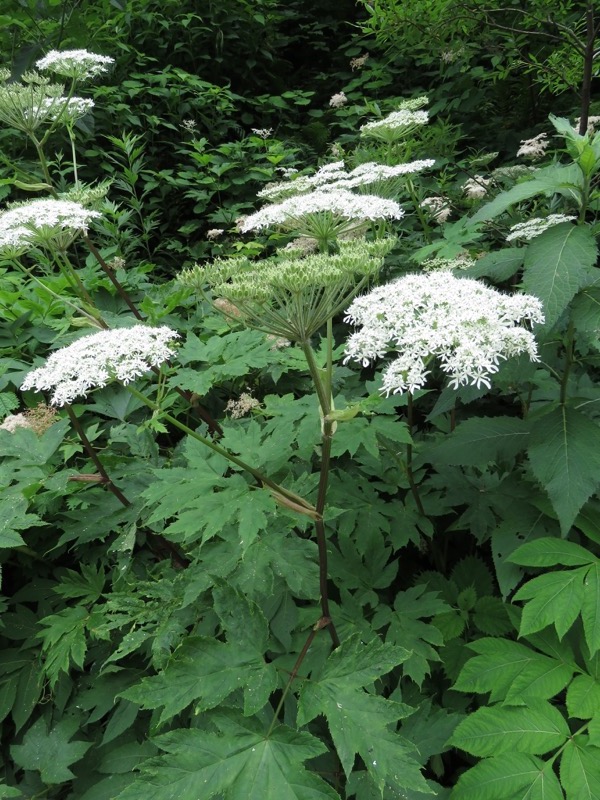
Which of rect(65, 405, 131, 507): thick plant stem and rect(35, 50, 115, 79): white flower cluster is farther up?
rect(35, 50, 115, 79): white flower cluster

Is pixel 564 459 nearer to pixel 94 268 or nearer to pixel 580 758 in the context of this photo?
pixel 580 758

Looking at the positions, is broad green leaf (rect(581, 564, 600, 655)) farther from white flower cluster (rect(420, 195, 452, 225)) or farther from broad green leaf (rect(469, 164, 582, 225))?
white flower cluster (rect(420, 195, 452, 225))

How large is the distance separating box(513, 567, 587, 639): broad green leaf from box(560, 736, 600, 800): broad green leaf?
1.01 feet

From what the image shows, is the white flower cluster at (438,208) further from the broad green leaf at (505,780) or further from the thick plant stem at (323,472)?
the broad green leaf at (505,780)

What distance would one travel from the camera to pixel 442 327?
1682 mm

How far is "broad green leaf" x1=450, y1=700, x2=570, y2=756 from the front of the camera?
1.56 meters

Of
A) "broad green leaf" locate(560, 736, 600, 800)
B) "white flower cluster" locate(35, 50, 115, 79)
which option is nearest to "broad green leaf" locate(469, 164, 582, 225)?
"broad green leaf" locate(560, 736, 600, 800)

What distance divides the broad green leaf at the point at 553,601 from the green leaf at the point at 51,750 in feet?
5.56

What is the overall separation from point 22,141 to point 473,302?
21.6ft

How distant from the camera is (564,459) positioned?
175 centimetres

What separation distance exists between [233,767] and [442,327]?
1.37 m

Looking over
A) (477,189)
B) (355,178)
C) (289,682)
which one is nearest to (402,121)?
(355,178)

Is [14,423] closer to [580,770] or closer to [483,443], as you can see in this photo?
[483,443]

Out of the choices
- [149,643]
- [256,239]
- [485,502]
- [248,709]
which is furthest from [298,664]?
[256,239]
